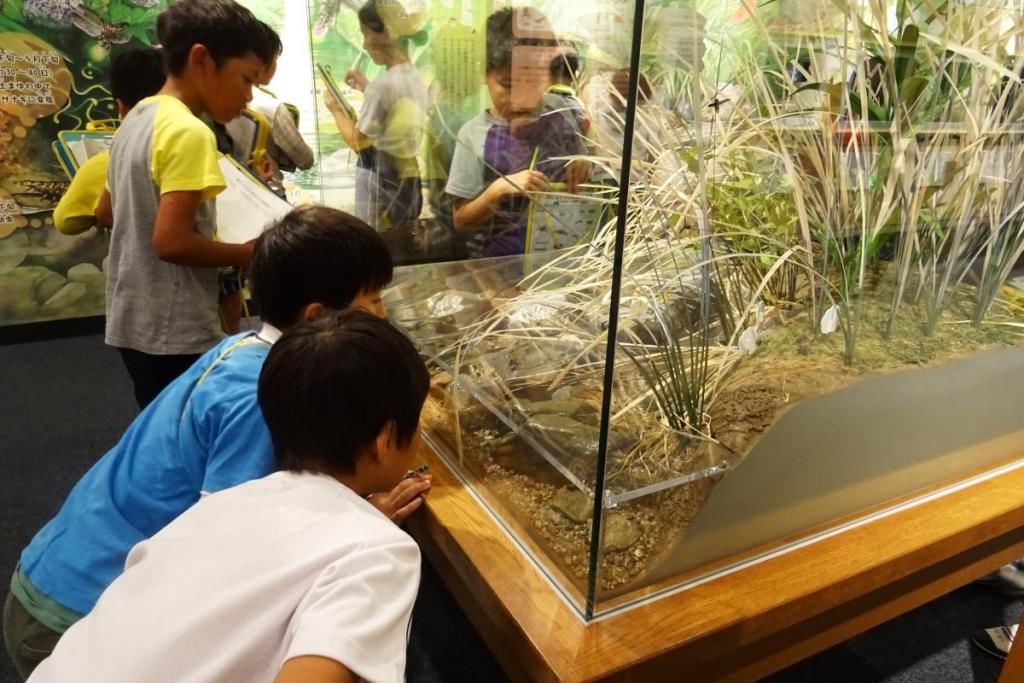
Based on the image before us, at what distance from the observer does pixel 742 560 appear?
0.90 metres

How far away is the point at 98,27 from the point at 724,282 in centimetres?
316

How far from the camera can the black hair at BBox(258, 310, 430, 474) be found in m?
0.81

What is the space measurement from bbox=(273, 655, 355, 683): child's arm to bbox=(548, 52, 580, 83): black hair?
0.91 metres

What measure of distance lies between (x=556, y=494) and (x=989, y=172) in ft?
2.82

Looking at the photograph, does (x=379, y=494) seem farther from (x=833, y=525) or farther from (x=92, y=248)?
(x=92, y=248)

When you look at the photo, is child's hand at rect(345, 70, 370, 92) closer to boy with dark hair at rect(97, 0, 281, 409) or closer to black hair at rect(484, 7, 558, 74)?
boy with dark hair at rect(97, 0, 281, 409)

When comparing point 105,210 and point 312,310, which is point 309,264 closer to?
point 312,310

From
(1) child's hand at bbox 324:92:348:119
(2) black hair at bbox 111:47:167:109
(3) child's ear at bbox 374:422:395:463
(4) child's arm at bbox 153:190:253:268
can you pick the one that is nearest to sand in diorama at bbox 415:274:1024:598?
→ (3) child's ear at bbox 374:422:395:463

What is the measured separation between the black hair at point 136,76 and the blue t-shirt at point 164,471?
1.23 metres

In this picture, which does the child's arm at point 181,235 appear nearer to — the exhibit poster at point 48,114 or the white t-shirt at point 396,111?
the white t-shirt at point 396,111

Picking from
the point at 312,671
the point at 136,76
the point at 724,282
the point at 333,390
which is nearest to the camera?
the point at 312,671

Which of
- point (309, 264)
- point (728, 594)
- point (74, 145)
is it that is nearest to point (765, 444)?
point (728, 594)

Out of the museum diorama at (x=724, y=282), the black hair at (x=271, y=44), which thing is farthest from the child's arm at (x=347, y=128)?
the museum diorama at (x=724, y=282)

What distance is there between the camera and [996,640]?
155cm
